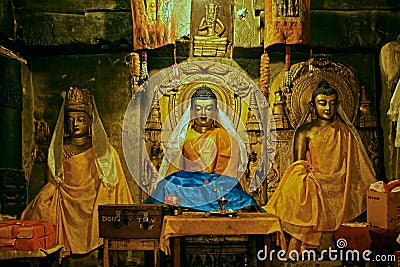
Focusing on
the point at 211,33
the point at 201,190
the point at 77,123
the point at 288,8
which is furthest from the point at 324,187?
the point at 77,123

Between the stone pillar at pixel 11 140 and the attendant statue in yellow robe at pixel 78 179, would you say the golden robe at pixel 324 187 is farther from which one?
the stone pillar at pixel 11 140

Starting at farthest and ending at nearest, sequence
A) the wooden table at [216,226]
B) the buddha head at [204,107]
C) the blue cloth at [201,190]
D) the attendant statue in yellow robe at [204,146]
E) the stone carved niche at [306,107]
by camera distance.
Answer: the stone carved niche at [306,107]
the buddha head at [204,107]
the attendant statue in yellow robe at [204,146]
the blue cloth at [201,190]
the wooden table at [216,226]

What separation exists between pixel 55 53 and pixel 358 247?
4.70 m

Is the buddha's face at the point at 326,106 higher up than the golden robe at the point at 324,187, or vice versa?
the buddha's face at the point at 326,106

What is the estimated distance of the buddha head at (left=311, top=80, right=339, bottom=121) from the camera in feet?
26.3

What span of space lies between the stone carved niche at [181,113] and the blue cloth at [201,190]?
2.33 ft

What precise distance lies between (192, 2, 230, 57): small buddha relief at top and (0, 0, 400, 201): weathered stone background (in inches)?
6.4

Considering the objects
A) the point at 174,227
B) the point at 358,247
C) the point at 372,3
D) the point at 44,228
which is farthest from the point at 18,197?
the point at 372,3

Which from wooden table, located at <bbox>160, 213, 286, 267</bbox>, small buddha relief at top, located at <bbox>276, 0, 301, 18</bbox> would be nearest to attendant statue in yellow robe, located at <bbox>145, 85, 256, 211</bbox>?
wooden table, located at <bbox>160, 213, 286, 267</bbox>

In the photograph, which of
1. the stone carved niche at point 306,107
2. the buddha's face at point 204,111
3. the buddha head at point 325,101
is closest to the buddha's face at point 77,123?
the buddha's face at point 204,111

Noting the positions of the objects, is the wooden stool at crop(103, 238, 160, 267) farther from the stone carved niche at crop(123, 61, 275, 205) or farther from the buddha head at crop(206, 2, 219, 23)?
the buddha head at crop(206, 2, 219, 23)

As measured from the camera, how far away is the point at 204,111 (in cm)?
791

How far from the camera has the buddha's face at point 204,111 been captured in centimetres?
791

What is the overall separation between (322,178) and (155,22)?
2953 millimetres
